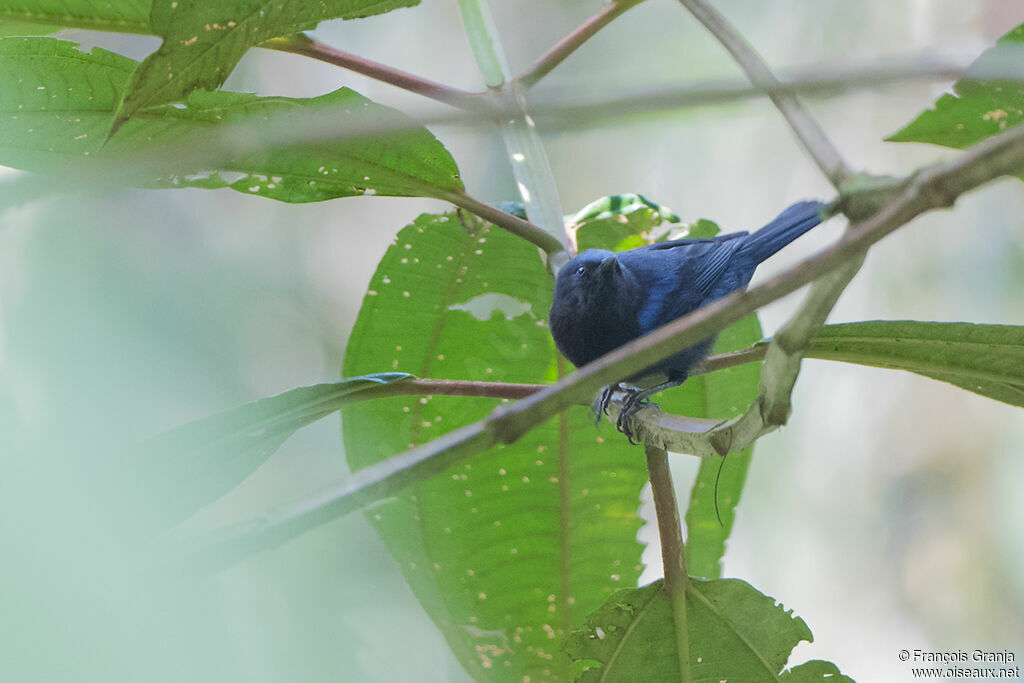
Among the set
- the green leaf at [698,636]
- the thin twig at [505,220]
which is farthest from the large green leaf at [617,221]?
the green leaf at [698,636]

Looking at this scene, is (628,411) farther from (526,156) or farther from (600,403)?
(526,156)

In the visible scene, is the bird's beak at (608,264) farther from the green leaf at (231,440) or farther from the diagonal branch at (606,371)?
the diagonal branch at (606,371)

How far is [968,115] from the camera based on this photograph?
4.27 ft

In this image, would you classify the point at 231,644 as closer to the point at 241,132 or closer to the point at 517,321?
the point at 241,132

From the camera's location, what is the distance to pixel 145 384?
113 centimetres

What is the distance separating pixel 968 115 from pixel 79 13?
1.40m

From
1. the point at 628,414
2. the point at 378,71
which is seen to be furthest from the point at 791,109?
the point at 378,71

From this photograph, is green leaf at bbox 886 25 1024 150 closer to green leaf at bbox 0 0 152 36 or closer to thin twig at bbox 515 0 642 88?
thin twig at bbox 515 0 642 88

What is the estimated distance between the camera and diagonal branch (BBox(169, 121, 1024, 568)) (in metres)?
0.51

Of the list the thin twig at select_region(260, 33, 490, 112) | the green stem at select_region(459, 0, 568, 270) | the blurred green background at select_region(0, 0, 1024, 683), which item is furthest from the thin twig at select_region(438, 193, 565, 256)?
the blurred green background at select_region(0, 0, 1024, 683)

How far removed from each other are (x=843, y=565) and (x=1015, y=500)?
34.2 inches

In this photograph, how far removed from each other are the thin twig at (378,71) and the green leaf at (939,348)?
2.25 ft

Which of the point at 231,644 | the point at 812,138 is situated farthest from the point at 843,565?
the point at 231,644

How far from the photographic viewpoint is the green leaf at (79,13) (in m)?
1.29
